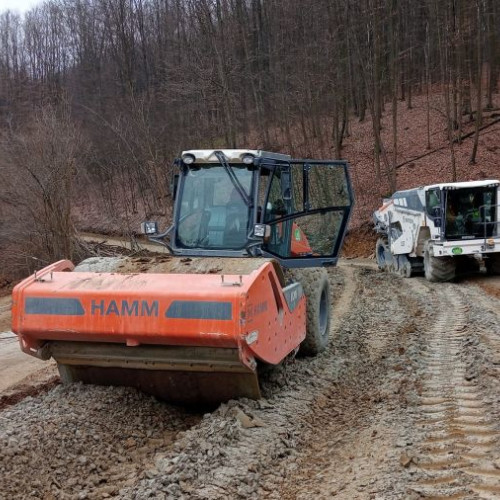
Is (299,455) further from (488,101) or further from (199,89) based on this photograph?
(488,101)

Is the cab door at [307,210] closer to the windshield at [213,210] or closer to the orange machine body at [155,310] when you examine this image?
the windshield at [213,210]

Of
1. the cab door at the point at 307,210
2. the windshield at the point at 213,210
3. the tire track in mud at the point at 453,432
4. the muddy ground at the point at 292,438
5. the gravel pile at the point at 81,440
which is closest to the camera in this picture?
the tire track in mud at the point at 453,432

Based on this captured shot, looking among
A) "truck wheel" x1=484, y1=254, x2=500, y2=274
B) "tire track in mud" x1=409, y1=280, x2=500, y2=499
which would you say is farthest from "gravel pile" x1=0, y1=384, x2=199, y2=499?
"truck wheel" x1=484, y1=254, x2=500, y2=274

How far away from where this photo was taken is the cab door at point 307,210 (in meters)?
7.44

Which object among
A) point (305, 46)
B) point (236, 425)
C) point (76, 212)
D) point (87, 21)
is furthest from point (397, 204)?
point (87, 21)

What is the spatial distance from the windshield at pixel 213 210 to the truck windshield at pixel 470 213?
10112 mm

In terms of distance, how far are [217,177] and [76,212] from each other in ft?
111

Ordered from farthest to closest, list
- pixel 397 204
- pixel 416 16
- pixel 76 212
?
pixel 76 212
pixel 416 16
pixel 397 204

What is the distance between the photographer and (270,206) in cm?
730

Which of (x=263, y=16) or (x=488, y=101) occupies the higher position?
(x=263, y=16)

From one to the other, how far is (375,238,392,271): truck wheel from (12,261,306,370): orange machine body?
1490 cm

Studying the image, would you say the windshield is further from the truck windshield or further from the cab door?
the truck windshield

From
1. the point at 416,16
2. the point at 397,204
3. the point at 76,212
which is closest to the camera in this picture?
the point at 397,204

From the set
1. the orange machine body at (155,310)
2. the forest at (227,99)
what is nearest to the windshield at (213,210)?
the orange machine body at (155,310)
